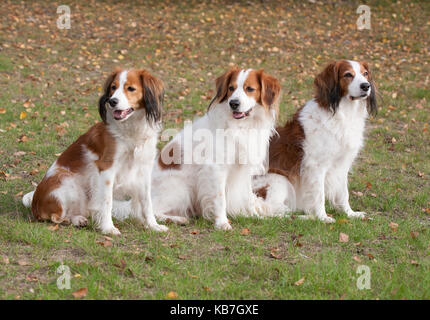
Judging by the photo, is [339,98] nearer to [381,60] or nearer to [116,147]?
[116,147]

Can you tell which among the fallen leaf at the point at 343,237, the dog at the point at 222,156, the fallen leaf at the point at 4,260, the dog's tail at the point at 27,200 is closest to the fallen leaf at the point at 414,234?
the fallen leaf at the point at 343,237

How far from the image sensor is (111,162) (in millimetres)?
5164

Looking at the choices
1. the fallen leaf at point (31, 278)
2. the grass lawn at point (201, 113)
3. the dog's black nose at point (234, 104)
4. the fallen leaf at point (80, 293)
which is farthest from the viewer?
the dog's black nose at point (234, 104)

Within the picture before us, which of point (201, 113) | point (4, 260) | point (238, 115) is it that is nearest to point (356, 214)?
point (238, 115)

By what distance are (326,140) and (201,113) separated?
449cm

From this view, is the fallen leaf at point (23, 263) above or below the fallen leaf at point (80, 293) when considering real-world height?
above

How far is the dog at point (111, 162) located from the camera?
514cm

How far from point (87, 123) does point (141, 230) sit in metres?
4.41

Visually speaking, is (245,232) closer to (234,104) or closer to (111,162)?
(234,104)

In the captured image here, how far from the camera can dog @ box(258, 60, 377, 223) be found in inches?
235

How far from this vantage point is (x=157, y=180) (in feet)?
19.5

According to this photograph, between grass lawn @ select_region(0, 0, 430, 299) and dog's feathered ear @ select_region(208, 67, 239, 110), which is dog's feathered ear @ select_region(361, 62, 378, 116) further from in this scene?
dog's feathered ear @ select_region(208, 67, 239, 110)

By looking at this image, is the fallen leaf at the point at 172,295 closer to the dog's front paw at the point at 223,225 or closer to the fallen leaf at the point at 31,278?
the fallen leaf at the point at 31,278

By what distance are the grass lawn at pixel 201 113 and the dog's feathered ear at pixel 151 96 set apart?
1138 millimetres
